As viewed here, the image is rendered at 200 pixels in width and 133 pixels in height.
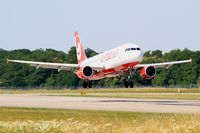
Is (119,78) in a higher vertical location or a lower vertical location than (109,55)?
higher

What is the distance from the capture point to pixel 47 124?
27656 millimetres

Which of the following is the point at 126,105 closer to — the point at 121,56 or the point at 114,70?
the point at 121,56

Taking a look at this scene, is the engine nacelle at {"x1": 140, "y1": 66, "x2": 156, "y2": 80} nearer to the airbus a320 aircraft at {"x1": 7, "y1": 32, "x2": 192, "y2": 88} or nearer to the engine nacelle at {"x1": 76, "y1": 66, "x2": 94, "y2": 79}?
the airbus a320 aircraft at {"x1": 7, "y1": 32, "x2": 192, "y2": 88}

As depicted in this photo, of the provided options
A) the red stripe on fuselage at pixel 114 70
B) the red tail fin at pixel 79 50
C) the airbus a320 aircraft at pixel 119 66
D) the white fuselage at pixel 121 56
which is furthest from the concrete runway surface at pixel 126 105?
the red tail fin at pixel 79 50

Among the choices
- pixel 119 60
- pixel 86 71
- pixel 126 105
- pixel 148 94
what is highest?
pixel 119 60

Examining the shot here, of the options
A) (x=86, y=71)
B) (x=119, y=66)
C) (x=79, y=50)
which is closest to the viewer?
(x=119, y=66)

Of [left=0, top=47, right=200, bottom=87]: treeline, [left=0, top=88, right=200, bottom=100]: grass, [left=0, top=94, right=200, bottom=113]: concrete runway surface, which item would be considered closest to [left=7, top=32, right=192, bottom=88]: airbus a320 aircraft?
[left=0, top=94, right=200, bottom=113]: concrete runway surface

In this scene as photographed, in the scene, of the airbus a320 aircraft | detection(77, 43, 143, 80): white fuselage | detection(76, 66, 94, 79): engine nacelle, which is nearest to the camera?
detection(77, 43, 143, 80): white fuselage

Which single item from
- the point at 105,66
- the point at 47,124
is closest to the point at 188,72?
the point at 105,66

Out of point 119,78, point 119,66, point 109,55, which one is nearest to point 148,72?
point 119,66

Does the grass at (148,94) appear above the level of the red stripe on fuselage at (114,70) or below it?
below

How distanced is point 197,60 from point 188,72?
23.1 ft

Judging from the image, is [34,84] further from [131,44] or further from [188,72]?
[131,44]

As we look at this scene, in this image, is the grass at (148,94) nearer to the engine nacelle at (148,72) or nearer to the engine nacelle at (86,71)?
the engine nacelle at (148,72)
